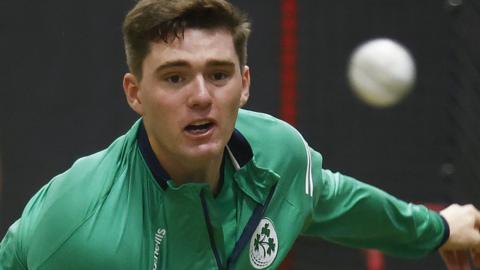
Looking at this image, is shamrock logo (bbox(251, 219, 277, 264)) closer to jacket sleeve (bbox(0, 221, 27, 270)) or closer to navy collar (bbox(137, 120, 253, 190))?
navy collar (bbox(137, 120, 253, 190))

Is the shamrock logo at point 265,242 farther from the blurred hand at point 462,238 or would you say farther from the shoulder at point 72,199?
the blurred hand at point 462,238

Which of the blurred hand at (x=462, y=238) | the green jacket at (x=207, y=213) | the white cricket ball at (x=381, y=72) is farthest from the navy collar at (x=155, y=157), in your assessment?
the white cricket ball at (x=381, y=72)

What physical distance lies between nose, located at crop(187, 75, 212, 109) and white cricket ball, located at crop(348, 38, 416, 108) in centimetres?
256

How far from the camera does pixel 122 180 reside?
7.76ft

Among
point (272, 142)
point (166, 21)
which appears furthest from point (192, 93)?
point (272, 142)

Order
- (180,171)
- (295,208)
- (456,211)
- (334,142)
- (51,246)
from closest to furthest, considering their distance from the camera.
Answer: (51,246)
(180,171)
(295,208)
(456,211)
(334,142)

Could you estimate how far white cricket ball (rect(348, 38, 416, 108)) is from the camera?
4.82m

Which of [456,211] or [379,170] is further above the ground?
[456,211]

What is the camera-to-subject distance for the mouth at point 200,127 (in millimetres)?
2295

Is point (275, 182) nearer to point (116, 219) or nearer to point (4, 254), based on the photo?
point (116, 219)

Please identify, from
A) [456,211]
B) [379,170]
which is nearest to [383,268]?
[379,170]

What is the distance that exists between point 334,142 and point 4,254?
9.00 feet

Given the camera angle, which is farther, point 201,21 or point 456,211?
point 456,211

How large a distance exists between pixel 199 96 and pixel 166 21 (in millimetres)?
195
